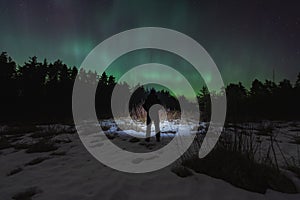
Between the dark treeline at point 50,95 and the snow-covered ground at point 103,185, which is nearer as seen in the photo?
the snow-covered ground at point 103,185

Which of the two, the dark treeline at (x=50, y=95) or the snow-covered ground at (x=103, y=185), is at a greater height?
the dark treeline at (x=50, y=95)

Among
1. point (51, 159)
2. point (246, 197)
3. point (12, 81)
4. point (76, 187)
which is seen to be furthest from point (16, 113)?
point (246, 197)

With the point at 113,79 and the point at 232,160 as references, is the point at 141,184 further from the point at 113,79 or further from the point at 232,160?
the point at 113,79

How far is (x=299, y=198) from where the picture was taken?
1884 mm

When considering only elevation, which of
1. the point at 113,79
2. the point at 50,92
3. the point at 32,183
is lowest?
the point at 32,183

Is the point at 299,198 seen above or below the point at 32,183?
above

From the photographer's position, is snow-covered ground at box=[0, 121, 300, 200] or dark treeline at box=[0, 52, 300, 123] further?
→ dark treeline at box=[0, 52, 300, 123]

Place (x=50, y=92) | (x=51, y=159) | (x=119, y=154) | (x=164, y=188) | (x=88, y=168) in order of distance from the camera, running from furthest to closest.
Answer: (x=50, y=92) < (x=119, y=154) < (x=51, y=159) < (x=88, y=168) < (x=164, y=188)

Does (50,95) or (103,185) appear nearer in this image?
(103,185)

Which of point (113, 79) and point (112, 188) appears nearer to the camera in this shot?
point (112, 188)

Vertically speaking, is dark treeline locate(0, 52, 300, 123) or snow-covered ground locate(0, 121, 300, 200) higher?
dark treeline locate(0, 52, 300, 123)

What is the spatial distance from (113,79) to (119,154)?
61.2 meters

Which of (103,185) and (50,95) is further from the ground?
(50,95)

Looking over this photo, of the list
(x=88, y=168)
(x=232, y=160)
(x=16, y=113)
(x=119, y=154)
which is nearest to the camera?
(x=232, y=160)
